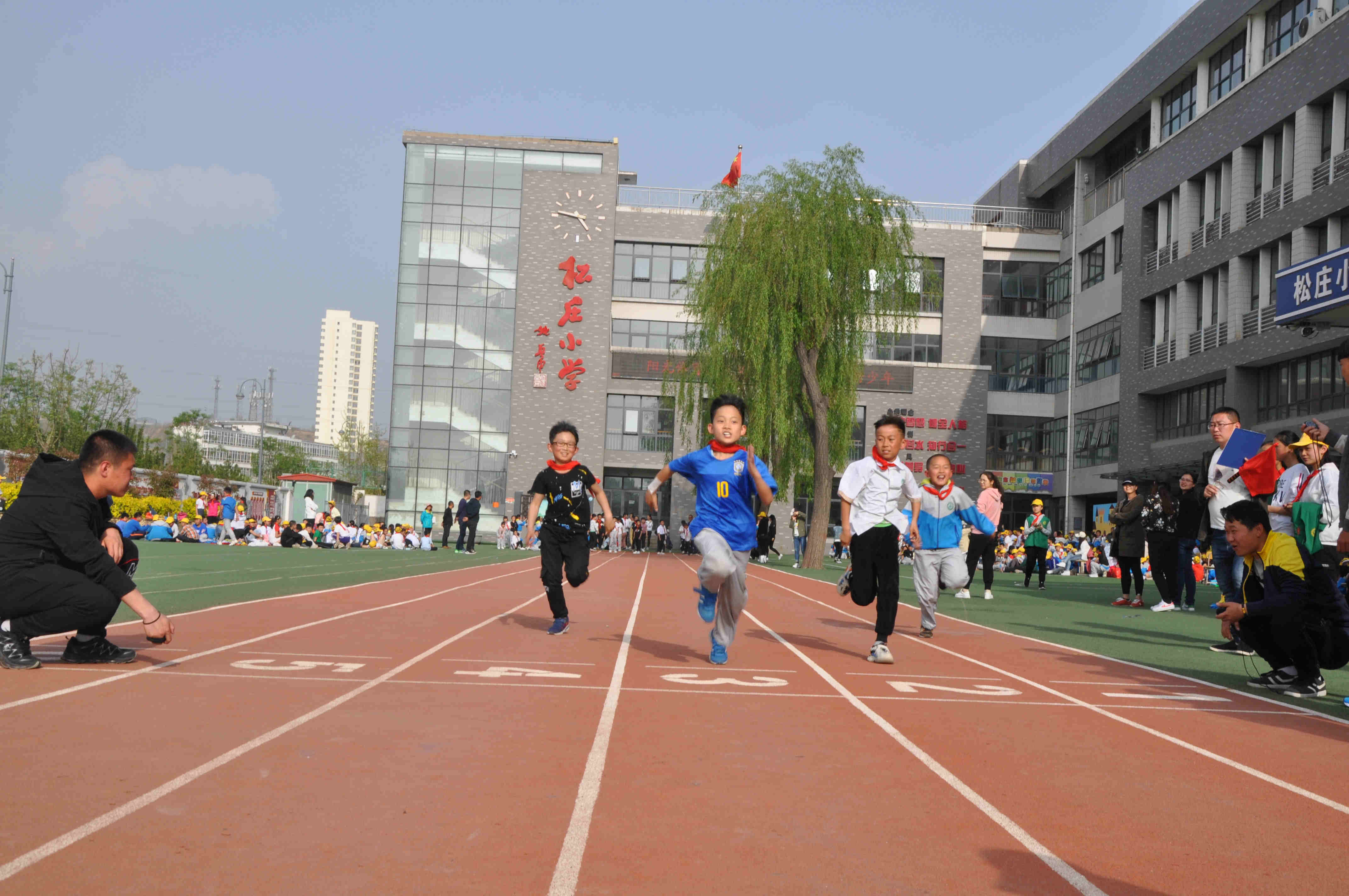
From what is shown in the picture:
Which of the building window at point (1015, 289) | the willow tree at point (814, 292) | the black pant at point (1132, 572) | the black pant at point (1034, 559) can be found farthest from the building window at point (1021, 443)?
the black pant at point (1132, 572)

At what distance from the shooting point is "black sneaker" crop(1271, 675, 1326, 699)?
7.51 m

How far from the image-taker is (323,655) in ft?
26.0

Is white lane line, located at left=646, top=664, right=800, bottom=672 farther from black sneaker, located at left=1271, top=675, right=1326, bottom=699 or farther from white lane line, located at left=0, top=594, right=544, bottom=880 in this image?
black sneaker, located at left=1271, top=675, right=1326, bottom=699

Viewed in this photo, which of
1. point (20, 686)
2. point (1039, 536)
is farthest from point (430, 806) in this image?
point (1039, 536)

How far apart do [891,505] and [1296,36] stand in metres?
33.3

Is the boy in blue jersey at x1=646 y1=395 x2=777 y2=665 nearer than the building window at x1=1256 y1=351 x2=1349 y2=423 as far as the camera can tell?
Yes

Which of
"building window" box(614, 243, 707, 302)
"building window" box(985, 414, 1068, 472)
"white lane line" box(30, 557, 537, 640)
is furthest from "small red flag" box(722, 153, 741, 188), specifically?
"white lane line" box(30, 557, 537, 640)

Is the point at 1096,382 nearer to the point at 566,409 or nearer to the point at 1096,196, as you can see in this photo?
the point at 1096,196

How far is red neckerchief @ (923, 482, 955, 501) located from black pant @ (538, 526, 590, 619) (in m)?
3.39

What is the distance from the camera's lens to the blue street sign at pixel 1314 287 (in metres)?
12.5

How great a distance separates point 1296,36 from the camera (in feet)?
112

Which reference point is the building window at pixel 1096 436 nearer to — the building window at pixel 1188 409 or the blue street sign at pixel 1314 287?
the building window at pixel 1188 409

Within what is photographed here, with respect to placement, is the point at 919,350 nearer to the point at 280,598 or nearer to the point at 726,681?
the point at 280,598

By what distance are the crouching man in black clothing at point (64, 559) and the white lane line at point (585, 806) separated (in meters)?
2.61
